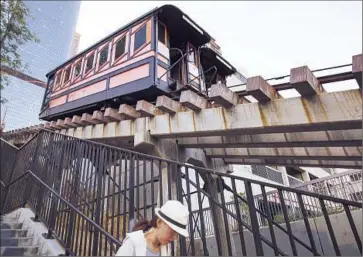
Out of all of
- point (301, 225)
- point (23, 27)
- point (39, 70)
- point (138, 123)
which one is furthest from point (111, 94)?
point (39, 70)

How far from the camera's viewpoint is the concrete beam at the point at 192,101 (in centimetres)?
382

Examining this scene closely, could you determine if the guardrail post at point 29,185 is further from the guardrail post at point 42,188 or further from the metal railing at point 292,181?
the metal railing at point 292,181

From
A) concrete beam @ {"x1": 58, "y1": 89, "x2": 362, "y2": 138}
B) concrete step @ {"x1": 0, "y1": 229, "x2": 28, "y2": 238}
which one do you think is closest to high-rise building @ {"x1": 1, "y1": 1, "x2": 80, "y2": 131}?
concrete step @ {"x1": 0, "y1": 229, "x2": 28, "y2": 238}

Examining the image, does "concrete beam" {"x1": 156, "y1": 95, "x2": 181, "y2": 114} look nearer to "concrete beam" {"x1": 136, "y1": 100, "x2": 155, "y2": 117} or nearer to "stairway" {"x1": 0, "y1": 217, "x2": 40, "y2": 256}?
"concrete beam" {"x1": 136, "y1": 100, "x2": 155, "y2": 117}

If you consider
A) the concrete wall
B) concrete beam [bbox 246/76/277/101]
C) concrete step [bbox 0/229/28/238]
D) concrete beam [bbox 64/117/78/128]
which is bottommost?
the concrete wall

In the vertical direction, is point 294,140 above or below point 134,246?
above

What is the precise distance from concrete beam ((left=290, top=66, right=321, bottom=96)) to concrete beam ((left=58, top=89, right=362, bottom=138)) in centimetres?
25

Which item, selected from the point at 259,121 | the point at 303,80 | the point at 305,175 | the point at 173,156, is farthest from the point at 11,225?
the point at 305,175

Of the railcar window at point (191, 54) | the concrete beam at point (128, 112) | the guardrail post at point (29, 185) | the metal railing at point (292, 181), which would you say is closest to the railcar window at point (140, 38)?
the railcar window at point (191, 54)

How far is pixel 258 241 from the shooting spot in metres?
2.33

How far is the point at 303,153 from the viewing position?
5.42 metres

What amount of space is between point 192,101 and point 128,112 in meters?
1.85

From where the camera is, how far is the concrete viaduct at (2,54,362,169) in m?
2.90

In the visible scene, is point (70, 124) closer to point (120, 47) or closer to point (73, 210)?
point (120, 47)
